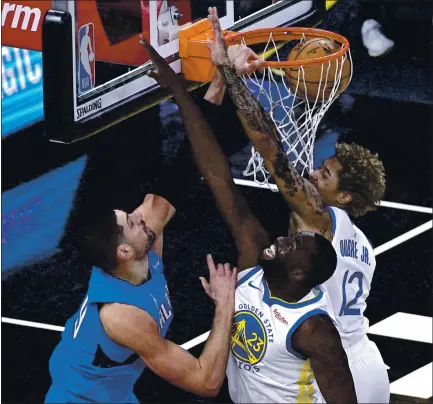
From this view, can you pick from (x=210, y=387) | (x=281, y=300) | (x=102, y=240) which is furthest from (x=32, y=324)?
(x=281, y=300)

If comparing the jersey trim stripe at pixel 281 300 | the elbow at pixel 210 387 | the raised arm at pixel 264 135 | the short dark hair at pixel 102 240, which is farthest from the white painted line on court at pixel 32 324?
the raised arm at pixel 264 135

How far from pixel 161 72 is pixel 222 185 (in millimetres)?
531

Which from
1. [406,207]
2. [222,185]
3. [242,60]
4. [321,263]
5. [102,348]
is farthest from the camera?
[406,207]

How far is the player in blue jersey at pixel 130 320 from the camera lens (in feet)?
13.9

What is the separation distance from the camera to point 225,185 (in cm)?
438

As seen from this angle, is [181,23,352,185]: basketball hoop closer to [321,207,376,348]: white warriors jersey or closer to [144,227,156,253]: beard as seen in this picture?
[321,207,376,348]: white warriors jersey

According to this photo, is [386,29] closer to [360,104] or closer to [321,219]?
[360,104]

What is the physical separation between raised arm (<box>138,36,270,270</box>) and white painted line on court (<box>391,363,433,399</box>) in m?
0.87

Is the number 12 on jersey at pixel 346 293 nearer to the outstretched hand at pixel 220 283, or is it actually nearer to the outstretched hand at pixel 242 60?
the outstretched hand at pixel 220 283

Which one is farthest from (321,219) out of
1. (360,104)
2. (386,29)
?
(386,29)

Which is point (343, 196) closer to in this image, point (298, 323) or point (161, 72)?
point (298, 323)

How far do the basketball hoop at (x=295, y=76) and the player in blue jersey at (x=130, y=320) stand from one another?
1.61 ft

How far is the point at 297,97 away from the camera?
418cm

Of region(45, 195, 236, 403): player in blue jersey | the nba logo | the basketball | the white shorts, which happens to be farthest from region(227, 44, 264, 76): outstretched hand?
the white shorts
